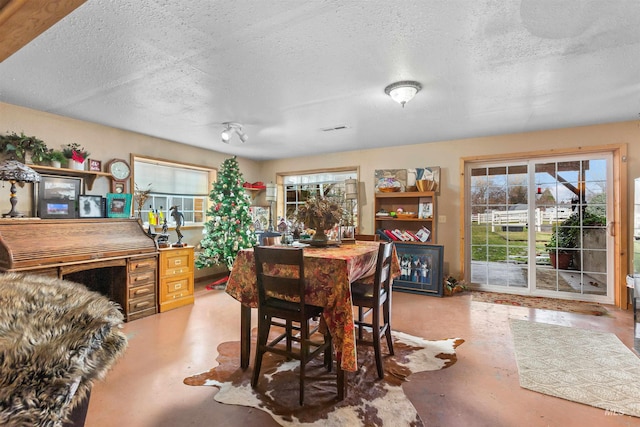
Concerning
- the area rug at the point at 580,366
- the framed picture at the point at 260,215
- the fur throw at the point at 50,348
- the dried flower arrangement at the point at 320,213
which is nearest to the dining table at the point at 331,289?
the dried flower arrangement at the point at 320,213

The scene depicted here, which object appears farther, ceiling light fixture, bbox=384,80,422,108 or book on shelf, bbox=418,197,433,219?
book on shelf, bbox=418,197,433,219

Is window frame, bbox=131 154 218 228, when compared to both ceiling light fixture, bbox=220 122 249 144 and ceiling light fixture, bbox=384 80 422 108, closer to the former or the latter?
ceiling light fixture, bbox=220 122 249 144

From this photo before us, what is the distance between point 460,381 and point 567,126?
149 inches

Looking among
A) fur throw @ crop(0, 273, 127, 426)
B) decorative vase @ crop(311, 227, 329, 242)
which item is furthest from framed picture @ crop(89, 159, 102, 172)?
fur throw @ crop(0, 273, 127, 426)

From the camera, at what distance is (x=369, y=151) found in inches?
215

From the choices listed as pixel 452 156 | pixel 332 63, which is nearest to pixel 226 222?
pixel 332 63

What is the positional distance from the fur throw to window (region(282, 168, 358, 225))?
4.74m

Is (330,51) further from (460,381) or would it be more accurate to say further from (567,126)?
(567,126)

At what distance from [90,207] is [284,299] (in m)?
3.13

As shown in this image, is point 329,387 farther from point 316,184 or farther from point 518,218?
point 316,184

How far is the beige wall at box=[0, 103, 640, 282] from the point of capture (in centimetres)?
352

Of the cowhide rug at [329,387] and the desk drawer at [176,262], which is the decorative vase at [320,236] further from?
the desk drawer at [176,262]

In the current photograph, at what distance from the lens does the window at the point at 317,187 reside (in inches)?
224

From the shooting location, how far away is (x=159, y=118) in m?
3.66
